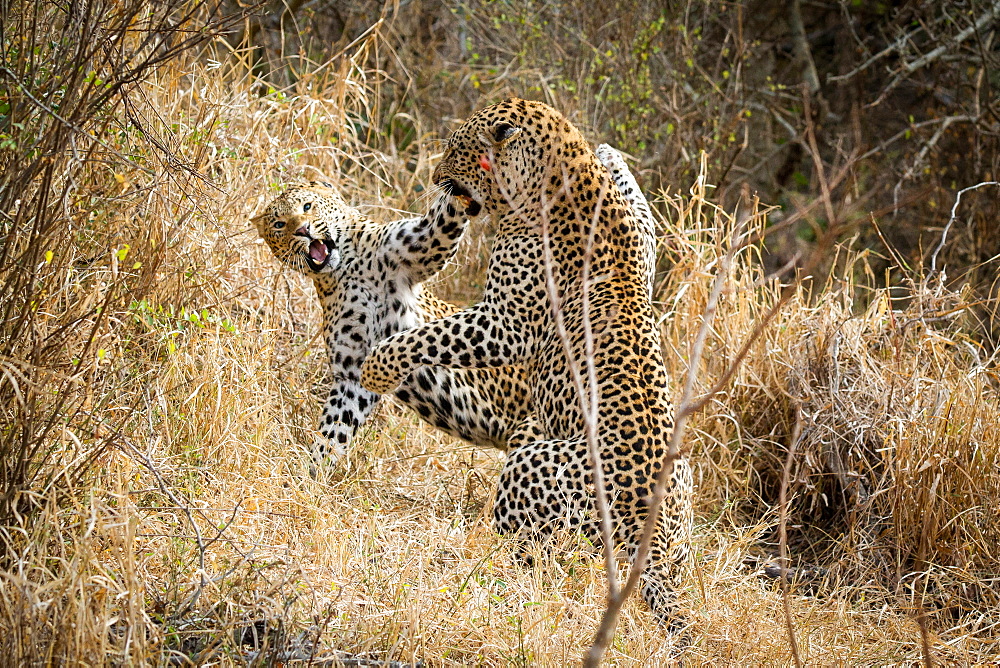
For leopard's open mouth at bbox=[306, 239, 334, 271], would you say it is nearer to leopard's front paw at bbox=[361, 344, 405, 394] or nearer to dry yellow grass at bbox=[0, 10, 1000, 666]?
dry yellow grass at bbox=[0, 10, 1000, 666]

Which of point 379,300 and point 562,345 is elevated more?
point 379,300

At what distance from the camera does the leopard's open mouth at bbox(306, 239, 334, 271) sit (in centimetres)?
565

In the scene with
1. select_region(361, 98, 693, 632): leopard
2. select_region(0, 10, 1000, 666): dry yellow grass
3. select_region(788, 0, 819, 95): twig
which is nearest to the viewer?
select_region(0, 10, 1000, 666): dry yellow grass

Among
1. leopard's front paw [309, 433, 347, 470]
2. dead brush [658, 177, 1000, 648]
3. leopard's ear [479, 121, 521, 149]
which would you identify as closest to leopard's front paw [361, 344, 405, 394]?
leopard's front paw [309, 433, 347, 470]

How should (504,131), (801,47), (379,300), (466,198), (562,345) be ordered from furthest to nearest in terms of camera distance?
(801,47) → (379,300) → (466,198) → (504,131) → (562,345)

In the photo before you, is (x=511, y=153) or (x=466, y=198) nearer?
(x=511, y=153)

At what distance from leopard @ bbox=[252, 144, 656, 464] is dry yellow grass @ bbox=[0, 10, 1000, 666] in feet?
0.93

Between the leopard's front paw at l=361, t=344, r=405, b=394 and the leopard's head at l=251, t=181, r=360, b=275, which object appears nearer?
the leopard's front paw at l=361, t=344, r=405, b=394

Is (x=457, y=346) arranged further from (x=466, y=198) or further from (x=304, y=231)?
(x=304, y=231)

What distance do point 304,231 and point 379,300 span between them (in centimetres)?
53

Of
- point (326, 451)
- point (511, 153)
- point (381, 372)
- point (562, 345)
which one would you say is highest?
point (511, 153)

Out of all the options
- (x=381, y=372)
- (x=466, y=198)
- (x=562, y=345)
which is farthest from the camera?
(x=466, y=198)

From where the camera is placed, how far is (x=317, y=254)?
5.66 meters

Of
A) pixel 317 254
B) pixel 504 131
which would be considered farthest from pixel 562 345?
pixel 317 254
